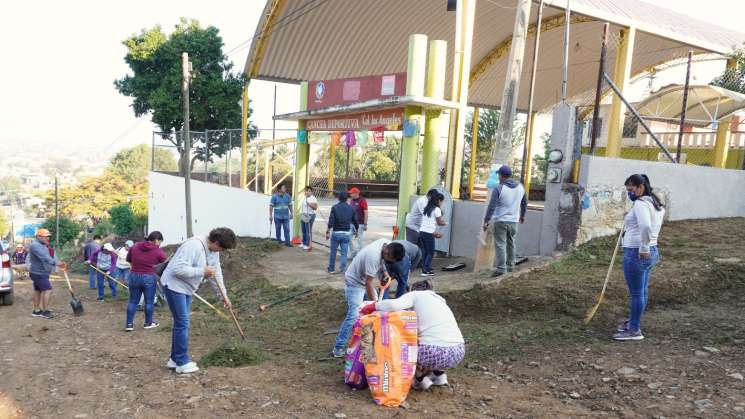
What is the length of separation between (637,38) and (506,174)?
14.3 meters

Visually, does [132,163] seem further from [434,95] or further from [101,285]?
[434,95]

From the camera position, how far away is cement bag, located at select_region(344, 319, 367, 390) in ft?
14.4

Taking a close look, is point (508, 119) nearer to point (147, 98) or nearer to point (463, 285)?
point (463, 285)

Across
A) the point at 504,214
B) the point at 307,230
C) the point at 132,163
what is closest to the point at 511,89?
the point at 504,214

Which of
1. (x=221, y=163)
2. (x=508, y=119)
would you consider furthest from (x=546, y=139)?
(x=508, y=119)

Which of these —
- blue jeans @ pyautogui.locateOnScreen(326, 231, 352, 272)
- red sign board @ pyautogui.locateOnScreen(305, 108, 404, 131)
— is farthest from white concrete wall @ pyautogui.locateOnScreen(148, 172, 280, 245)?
blue jeans @ pyautogui.locateOnScreen(326, 231, 352, 272)

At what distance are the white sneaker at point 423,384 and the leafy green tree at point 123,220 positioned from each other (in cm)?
3951

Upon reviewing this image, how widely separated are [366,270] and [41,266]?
21.0 ft

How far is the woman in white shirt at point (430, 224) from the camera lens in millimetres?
8695

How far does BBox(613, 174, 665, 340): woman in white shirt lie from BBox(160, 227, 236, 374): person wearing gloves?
3827 millimetres

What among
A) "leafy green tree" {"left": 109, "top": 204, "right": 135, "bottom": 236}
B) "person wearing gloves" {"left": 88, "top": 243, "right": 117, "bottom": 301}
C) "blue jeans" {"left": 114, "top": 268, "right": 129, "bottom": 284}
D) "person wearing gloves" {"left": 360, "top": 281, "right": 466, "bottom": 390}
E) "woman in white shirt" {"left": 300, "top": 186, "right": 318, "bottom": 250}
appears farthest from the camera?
"leafy green tree" {"left": 109, "top": 204, "right": 135, "bottom": 236}

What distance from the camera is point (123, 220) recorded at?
40094 millimetres

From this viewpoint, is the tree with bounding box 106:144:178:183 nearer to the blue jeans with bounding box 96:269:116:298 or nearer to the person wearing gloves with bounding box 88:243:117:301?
the person wearing gloves with bounding box 88:243:117:301

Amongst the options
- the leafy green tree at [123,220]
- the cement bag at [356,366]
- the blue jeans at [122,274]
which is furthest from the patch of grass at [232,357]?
the leafy green tree at [123,220]
